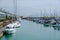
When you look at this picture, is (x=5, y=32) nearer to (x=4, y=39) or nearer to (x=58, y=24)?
(x=4, y=39)

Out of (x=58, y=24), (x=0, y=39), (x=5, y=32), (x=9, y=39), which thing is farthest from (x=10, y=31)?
(x=58, y=24)

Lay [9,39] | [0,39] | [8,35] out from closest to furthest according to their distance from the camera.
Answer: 1. [0,39]
2. [9,39]
3. [8,35]

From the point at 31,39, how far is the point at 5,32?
16.9ft

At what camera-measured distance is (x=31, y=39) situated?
20.5 metres

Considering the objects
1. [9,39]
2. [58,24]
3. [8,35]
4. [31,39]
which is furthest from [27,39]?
[58,24]

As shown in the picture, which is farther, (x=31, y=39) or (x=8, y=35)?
(x=8, y=35)

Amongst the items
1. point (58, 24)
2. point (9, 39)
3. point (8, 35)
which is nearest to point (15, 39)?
point (9, 39)

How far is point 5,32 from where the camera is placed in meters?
24.0

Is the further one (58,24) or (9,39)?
(58,24)

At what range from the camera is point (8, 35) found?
→ 77.8 ft

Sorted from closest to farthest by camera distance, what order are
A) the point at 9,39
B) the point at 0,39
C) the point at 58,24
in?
1. the point at 0,39
2. the point at 9,39
3. the point at 58,24

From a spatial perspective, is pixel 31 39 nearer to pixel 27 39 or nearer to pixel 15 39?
pixel 27 39

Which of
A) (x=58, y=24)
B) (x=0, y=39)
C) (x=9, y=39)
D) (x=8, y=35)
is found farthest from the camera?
(x=58, y=24)

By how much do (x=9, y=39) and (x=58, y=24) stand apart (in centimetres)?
2133
